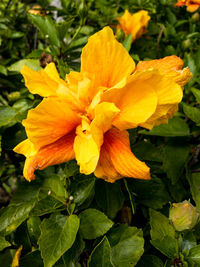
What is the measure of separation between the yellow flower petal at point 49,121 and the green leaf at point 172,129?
258mm

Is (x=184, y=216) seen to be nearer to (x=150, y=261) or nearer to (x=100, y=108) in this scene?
(x=150, y=261)

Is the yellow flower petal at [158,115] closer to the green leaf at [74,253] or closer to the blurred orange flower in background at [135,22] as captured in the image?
the green leaf at [74,253]

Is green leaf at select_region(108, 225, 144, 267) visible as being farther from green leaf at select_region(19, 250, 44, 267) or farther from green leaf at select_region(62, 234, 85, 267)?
green leaf at select_region(19, 250, 44, 267)

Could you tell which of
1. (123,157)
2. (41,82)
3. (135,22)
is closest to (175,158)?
(123,157)

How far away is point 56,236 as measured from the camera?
0.57 metres

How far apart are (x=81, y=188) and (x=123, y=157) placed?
19 centimetres

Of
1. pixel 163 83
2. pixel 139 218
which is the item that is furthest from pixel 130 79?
pixel 139 218

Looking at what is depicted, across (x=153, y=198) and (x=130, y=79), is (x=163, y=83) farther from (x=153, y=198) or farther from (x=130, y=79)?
(x=153, y=198)

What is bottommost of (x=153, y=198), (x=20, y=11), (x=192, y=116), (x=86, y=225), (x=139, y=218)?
Result: (x=139, y=218)

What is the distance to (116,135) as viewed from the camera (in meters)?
0.52

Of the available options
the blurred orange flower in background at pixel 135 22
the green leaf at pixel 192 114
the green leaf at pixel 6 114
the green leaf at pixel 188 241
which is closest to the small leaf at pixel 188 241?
the green leaf at pixel 188 241

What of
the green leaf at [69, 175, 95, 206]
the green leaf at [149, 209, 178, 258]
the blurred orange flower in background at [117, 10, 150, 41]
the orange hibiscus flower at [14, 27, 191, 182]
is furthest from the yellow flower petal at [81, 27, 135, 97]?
the blurred orange flower in background at [117, 10, 150, 41]

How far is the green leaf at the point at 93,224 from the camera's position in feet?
1.91

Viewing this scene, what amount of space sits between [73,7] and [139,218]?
0.83 metres
